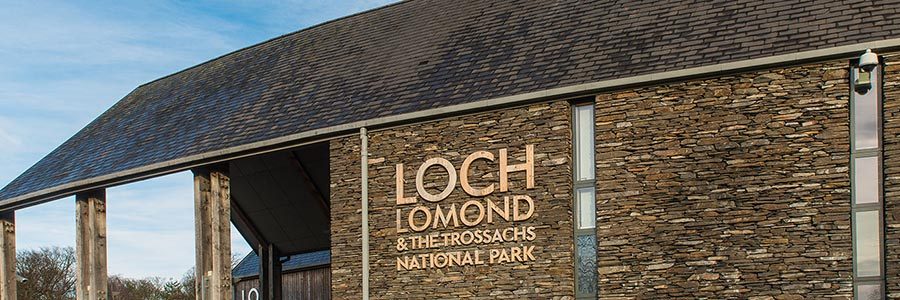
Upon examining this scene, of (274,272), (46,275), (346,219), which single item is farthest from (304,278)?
(46,275)

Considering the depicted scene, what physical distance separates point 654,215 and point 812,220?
2104 mm

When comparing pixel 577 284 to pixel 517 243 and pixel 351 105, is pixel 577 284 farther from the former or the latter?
pixel 351 105

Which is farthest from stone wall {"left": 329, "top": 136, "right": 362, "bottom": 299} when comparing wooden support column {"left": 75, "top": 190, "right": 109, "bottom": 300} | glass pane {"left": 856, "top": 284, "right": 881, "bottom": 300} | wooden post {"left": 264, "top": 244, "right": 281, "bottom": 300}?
wooden post {"left": 264, "top": 244, "right": 281, "bottom": 300}

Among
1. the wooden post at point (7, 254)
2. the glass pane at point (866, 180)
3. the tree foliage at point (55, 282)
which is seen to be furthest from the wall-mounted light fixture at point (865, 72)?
the tree foliage at point (55, 282)

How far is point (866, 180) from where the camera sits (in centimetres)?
1452

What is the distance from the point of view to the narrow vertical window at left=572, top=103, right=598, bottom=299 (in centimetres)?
1652

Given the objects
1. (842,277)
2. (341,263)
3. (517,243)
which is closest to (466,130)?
(517,243)

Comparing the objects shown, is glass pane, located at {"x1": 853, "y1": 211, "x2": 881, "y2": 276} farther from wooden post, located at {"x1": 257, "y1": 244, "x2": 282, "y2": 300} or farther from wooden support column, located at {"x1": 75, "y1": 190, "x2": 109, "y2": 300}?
wooden post, located at {"x1": 257, "y1": 244, "x2": 282, "y2": 300}

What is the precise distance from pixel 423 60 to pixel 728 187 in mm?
6667

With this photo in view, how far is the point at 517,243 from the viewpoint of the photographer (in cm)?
1703

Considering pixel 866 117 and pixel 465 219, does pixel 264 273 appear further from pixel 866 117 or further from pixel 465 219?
pixel 866 117

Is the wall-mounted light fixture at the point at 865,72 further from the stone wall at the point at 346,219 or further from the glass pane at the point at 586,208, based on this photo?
the stone wall at the point at 346,219

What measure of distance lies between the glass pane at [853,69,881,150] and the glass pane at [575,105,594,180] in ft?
12.1

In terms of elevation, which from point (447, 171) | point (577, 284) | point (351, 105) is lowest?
point (577, 284)
